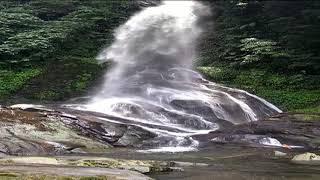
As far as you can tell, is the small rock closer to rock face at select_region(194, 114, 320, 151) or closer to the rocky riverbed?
the rocky riverbed

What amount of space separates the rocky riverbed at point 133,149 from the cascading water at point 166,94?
1.75 m

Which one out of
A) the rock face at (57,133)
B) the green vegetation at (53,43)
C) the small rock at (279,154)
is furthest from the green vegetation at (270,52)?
the rock face at (57,133)

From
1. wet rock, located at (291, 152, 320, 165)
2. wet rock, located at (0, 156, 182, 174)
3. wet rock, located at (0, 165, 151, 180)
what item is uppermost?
wet rock, located at (0, 165, 151, 180)

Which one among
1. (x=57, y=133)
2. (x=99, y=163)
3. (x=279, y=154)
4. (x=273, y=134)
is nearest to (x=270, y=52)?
(x=273, y=134)

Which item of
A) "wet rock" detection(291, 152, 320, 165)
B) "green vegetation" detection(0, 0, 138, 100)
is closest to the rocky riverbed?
"wet rock" detection(291, 152, 320, 165)

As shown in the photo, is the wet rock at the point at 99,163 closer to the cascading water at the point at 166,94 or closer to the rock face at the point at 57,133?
Result: the rock face at the point at 57,133

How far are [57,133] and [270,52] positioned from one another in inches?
1074

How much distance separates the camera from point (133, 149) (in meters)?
23.7

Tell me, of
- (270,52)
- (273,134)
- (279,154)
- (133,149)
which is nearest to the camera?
(279,154)

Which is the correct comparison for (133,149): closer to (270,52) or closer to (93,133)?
(93,133)

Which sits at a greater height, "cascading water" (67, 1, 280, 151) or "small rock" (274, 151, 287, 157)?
"cascading water" (67, 1, 280, 151)

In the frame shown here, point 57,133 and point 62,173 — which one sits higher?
point 62,173

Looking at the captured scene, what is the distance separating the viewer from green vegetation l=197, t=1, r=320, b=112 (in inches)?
1577

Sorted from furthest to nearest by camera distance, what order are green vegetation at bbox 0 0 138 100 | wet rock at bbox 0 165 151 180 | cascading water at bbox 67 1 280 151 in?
green vegetation at bbox 0 0 138 100, cascading water at bbox 67 1 280 151, wet rock at bbox 0 165 151 180
